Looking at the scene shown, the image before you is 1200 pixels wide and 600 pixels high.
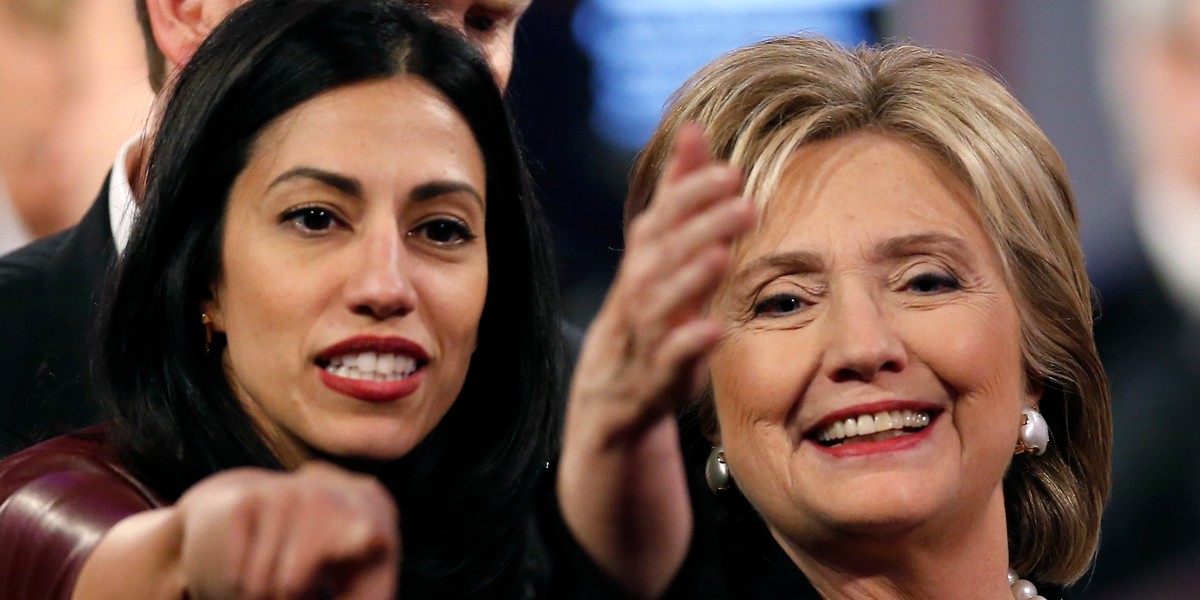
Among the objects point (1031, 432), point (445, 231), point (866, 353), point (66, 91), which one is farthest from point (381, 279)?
point (66, 91)

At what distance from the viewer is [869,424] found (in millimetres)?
1675

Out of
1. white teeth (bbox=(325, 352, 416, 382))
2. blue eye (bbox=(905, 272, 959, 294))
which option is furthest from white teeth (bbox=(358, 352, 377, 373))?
blue eye (bbox=(905, 272, 959, 294))

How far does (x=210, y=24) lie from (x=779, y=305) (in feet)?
3.13

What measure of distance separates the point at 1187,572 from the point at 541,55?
4.46 ft

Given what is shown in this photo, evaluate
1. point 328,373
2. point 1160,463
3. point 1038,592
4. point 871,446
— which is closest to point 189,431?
point 328,373

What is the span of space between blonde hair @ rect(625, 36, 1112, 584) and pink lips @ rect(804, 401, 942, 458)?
0.21 m

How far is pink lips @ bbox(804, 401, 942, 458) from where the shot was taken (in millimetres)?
1665

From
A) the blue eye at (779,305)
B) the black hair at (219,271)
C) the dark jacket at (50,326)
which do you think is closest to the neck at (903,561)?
the blue eye at (779,305)

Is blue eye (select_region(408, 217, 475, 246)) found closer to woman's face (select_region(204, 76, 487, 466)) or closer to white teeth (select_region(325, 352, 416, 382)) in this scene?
woman's face (select_region(204, 76, 487, 466))

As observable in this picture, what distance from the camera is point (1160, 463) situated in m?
2.64

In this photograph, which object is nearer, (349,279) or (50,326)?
(349,279)

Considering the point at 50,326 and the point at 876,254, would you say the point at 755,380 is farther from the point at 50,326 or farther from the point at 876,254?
the point at 50,326

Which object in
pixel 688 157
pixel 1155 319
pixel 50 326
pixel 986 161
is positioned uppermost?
pixel 688 157

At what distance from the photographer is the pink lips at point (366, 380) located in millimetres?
1694
